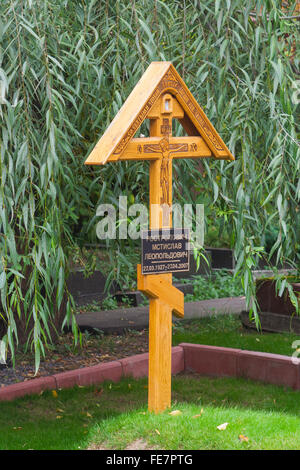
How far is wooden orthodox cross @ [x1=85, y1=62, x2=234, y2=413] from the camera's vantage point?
17.9 ft

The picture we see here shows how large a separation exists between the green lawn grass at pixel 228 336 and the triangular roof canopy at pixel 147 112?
3.00 metres

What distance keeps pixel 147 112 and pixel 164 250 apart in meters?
0.94

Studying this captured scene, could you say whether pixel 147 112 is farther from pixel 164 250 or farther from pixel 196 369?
pixel 196 369

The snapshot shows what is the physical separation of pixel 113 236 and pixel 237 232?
3.87 ft

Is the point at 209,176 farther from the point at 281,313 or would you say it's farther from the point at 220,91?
the point at 281,313

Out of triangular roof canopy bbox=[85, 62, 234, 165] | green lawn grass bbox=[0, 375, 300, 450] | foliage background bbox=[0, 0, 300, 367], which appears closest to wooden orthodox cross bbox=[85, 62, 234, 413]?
triangular roof canopy bbox=[85, 62, 234, 165]

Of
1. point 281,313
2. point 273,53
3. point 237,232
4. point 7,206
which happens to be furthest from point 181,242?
point 281,313

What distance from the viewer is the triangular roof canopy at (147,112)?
207 inches

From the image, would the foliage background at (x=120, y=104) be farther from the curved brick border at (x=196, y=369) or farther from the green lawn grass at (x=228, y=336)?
the green lawn grass at (x=228, y=336)

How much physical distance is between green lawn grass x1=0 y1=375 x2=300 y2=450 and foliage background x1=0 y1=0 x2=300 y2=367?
2.55 feet

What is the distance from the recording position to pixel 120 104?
6.19m

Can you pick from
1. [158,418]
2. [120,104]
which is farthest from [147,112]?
[158,418]

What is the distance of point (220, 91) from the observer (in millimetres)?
6453
